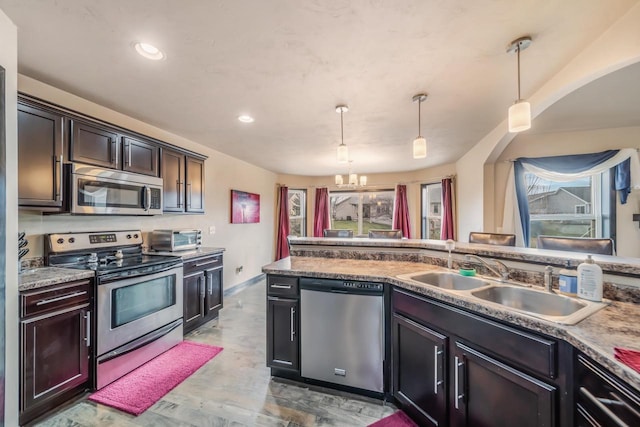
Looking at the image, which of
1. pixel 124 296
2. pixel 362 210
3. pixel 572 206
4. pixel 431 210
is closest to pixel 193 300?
pixel 124 296

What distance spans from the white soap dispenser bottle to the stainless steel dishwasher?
1055 mm

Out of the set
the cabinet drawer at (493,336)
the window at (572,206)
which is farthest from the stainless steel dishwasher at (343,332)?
the window at (572,206)

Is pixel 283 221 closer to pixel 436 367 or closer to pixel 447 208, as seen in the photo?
pixel 447 208

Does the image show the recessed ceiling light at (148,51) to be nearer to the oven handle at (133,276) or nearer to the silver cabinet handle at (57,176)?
the silver cabinet handle at (57,176)

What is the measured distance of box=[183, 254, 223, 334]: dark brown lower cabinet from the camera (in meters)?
2.85

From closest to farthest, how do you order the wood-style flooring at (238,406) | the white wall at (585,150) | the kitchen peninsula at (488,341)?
the kitchen peninsula at (488,341), the wood-style flooring at (238,406), the white wall at (585,150)

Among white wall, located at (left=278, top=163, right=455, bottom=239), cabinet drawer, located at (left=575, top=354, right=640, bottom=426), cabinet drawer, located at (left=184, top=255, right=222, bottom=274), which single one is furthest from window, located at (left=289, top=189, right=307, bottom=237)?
cabinet drawer, located at (left=575, top=354, right=640, bottom=426)

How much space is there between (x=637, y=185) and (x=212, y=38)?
4.99 meters

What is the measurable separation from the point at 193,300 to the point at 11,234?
1.70 metres

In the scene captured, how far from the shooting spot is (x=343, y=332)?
1954 mm

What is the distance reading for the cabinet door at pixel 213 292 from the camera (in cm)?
314

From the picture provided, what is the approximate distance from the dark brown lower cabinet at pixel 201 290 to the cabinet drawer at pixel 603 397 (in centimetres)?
301

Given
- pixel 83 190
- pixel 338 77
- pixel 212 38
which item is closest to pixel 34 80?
pixel 83 190

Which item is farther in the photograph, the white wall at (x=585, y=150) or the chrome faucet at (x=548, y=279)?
the white wall at (x=585, y=150)
